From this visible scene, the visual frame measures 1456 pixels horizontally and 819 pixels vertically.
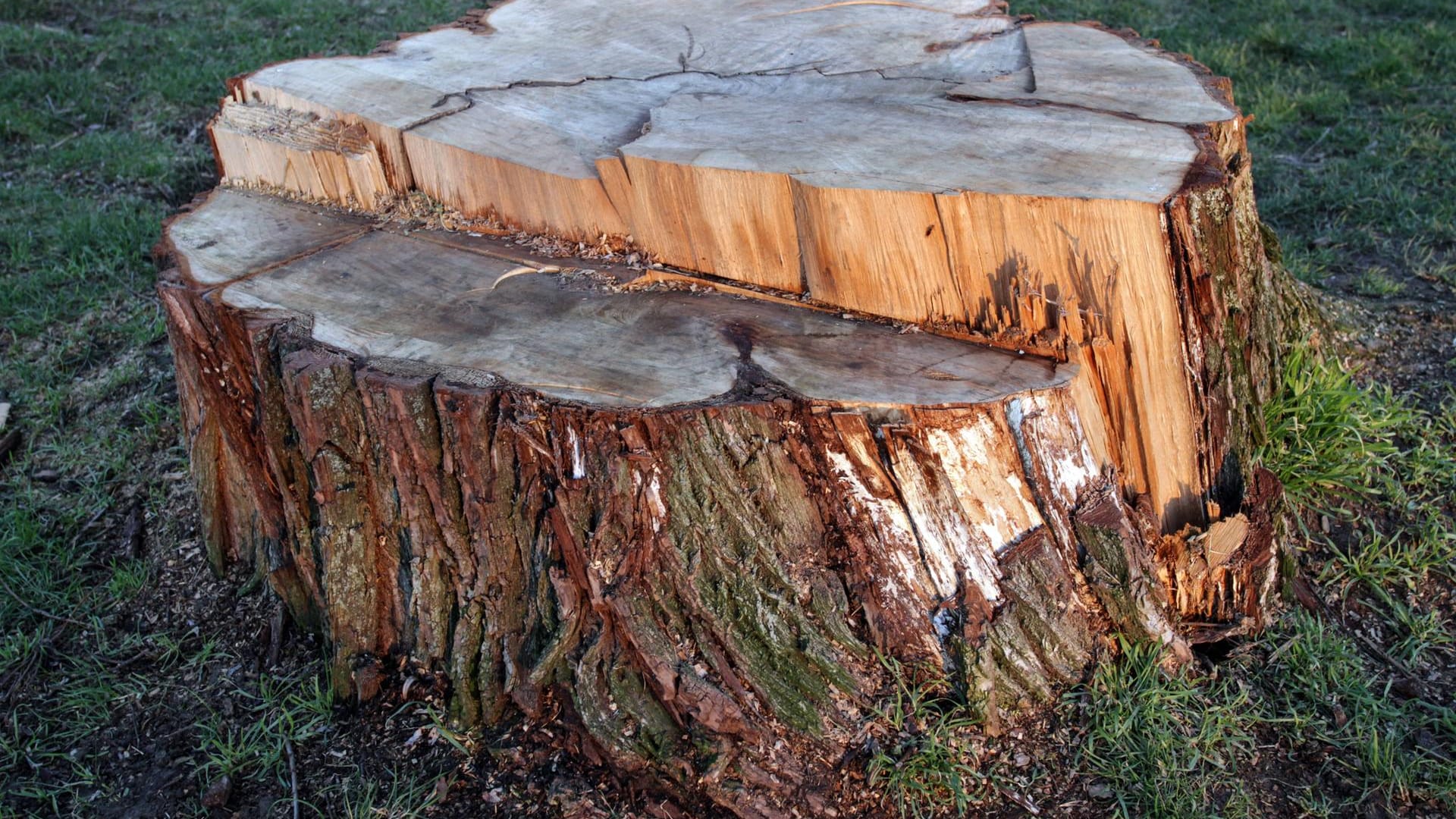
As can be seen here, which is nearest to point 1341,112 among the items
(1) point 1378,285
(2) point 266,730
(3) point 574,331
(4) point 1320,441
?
(1) point 1378,285

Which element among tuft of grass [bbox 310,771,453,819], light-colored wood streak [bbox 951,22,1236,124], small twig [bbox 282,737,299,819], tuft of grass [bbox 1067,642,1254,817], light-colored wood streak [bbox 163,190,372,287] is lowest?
tuft of grass [bbox 1067,642,1254,817]

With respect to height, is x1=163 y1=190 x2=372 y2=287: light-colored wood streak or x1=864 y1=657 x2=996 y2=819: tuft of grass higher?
x1=163 y1=190 x2=372 y2=287: light-colored wood streak

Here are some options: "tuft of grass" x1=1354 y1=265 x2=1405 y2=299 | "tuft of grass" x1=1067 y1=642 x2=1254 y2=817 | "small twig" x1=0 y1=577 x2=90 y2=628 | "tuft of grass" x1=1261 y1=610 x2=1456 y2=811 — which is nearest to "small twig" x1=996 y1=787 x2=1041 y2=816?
"tuft of grass" x1=1067 y1=642 x2=1254 y2=817

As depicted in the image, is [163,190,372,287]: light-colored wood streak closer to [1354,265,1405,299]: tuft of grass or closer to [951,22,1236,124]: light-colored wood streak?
[951,22,1236,124]: light-colored wood streak

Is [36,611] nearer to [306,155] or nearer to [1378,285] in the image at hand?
[306,155]

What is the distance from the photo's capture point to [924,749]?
195 centimetres

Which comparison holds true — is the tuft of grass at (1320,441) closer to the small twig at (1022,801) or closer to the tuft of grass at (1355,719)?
the tuft of grass at (1355,719)

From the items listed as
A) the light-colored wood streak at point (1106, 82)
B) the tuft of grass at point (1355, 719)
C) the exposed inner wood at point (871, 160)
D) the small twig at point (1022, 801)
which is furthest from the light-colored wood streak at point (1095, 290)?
the small twig at point (1022, 801)

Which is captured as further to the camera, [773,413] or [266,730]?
[266,730]

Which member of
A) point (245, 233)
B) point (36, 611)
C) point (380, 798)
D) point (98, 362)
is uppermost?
point (245, 233)

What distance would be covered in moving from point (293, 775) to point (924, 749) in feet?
4.10

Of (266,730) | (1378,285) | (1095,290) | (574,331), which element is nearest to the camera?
(1095,290)

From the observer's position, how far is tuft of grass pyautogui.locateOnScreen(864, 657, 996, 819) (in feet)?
6.35

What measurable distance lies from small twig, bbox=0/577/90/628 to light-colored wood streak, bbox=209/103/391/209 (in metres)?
1.17
